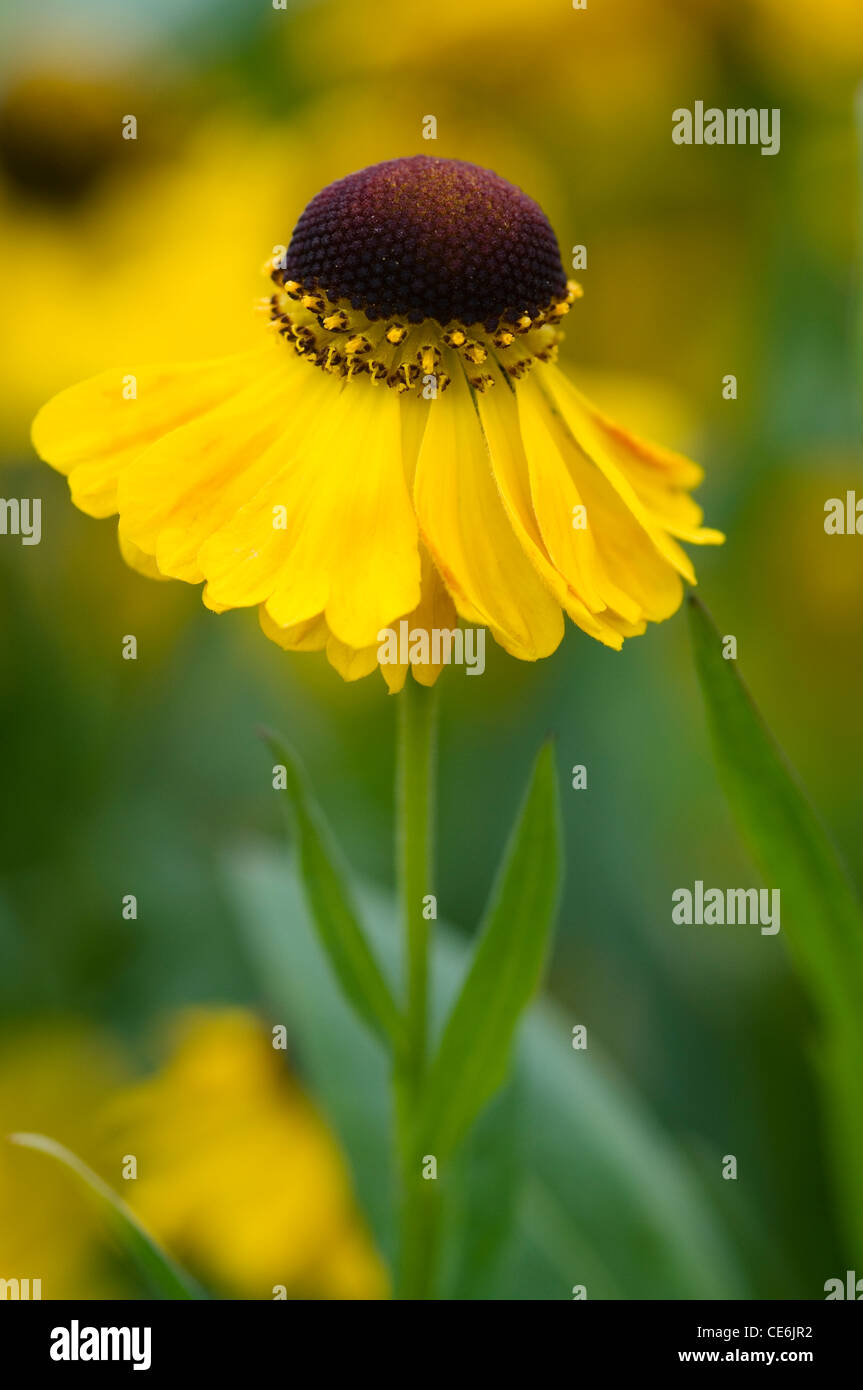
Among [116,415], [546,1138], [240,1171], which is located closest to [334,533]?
[116,415]

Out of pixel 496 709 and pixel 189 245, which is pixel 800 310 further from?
pixel 189 245

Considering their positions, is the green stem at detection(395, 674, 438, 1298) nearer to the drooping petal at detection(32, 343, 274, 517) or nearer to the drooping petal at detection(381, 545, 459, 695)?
the drooping petal at detection(381, 545, 459, 695)

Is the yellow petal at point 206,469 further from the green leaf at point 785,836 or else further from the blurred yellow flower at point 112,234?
the blurred yellow flower at point 112,234

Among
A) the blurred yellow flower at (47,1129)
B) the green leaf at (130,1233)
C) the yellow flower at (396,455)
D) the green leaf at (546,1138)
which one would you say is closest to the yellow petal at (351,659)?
the yellow flower at (396,455)

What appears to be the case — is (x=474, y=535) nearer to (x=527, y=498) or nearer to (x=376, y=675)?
(x=527, y=498)

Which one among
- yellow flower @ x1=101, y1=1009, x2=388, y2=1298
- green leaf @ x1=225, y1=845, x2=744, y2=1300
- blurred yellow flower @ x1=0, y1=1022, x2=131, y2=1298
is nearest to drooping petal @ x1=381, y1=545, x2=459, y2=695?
green leaf @ x1=225, y1=845, x2=744, y2=1300
